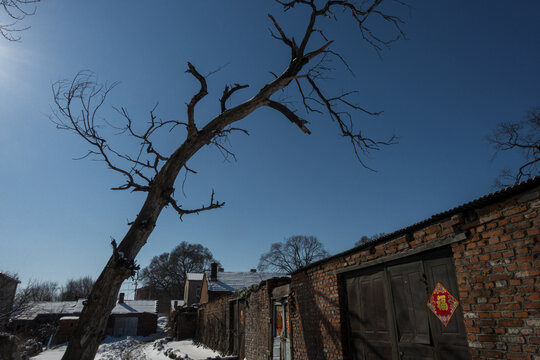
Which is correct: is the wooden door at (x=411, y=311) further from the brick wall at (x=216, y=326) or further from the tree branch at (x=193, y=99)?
the brick wall at (x=216, y=326)

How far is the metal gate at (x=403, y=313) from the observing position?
183 inches

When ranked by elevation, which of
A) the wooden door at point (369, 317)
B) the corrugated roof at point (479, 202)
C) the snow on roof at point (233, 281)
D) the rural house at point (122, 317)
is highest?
the snow on roof at point (233, 281)

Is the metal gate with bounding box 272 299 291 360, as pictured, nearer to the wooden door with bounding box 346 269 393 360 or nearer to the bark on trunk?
the wooden door with bounding box 346 269 393 360

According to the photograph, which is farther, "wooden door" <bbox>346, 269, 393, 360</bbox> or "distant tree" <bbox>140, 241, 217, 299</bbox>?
"distant tree" <bbox>140, 241, 217, 299</bbox>

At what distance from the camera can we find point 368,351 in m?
6.33

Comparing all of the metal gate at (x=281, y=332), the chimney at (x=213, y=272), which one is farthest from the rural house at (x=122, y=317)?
the metal gate at (x=281, y=332)

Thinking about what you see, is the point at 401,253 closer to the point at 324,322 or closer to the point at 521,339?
the point at 521,339

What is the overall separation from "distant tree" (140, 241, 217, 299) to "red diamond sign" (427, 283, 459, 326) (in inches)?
2164

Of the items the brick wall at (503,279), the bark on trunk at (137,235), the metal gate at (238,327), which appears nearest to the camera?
the bark on trunk at (137,235)

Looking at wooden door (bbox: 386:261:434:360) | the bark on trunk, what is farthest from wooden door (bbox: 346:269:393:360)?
the bark on trunk

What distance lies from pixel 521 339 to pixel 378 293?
2.84 metres

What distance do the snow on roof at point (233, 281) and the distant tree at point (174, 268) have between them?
22233 mm

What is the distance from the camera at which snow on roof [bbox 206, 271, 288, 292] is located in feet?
108

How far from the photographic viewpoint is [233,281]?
34.8m
